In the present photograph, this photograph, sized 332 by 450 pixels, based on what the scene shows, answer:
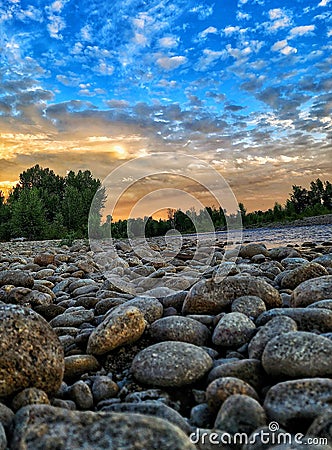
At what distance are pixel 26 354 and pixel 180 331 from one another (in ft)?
3.91

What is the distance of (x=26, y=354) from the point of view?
6.75ft

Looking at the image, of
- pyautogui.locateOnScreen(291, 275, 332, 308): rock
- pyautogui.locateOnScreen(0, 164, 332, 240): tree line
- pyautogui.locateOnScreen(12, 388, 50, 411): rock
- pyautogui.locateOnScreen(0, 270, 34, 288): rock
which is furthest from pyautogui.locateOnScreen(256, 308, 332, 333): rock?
pyautogui.locateOnScreen(0, 164, 332, 240): tree line

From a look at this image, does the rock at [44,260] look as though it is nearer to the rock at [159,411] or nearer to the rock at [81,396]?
the rock at [81,396]

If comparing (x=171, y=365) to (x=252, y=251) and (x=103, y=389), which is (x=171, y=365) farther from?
(x=252, y=251)

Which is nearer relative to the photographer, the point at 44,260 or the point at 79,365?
the point at 79,365

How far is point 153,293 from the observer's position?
13.3 ft

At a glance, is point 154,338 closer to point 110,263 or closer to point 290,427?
point 290,427

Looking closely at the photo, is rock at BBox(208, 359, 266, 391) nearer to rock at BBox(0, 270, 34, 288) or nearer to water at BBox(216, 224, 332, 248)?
rock at BBox(0, 270, 34, 288)

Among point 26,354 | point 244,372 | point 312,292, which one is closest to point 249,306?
point 312,292

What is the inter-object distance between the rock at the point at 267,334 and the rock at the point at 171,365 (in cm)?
30

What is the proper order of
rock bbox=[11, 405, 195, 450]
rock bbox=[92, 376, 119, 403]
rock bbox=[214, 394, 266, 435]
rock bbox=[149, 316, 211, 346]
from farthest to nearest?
rock bbox=[149, 316, 211, 346]
rock bbox=[92, 376, 119, 403]
rock bbox=[214, 394, 266, 435]
rock bbox=[11, 405, 195, 450]

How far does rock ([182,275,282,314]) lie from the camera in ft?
11.1

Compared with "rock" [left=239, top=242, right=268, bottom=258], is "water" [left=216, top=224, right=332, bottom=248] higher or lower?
lower

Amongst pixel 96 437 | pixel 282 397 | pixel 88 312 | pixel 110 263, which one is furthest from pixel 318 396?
pixel 110 263
